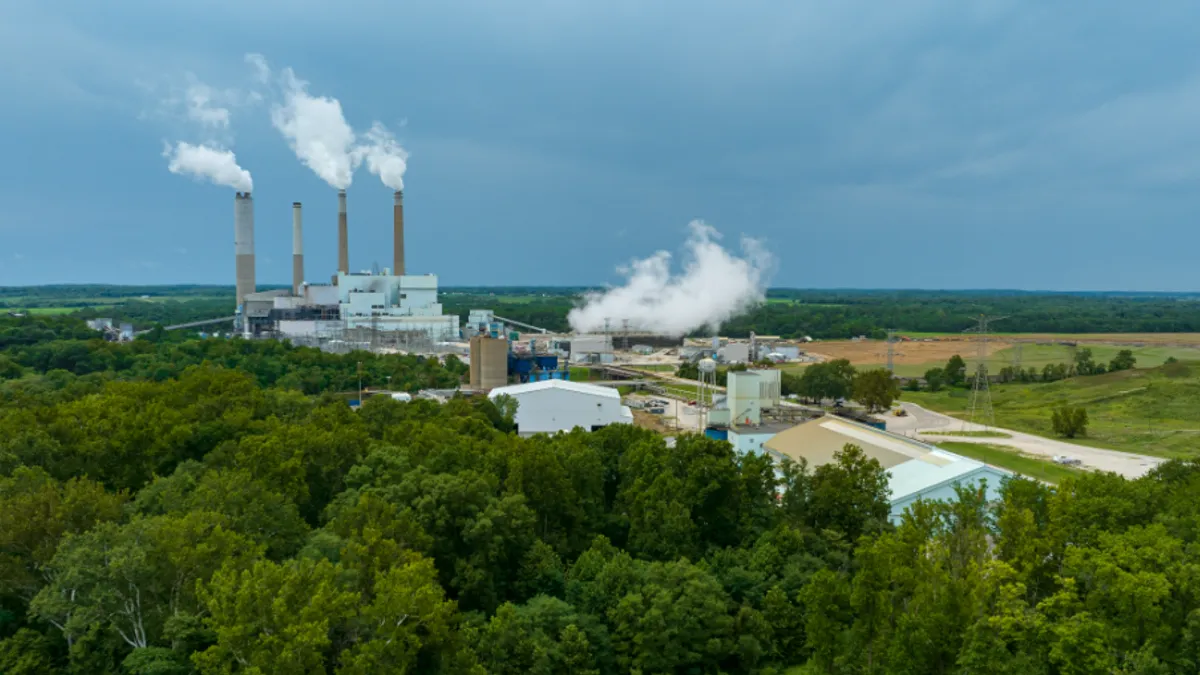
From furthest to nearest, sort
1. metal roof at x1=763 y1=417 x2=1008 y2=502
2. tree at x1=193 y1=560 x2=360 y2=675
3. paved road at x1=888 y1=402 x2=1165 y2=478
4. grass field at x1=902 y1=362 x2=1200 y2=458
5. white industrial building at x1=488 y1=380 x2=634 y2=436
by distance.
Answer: grass field at x1=902 y1=362 x2=1200 y2=458
white industrial building at x1=488 y1=380 x2=634 y2=436
paved road at x1=888 y1=402 x2=1165 y2=478
metal roof at x1=763 y1=417 x2=1008 y2=502
tree at x1=193 y1=560 x2=360 y2=675

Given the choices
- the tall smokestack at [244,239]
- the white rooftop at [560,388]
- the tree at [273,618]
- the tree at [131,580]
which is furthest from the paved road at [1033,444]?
the tall smokestack at [244,239]

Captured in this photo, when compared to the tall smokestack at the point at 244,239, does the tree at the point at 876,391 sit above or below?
below

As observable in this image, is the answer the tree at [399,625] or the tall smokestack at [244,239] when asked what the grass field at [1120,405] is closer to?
the tree at [399,625]

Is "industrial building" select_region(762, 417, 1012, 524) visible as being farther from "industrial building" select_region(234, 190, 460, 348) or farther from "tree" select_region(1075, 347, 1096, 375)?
"industrial building" select_region(234, 190, 460, 348)

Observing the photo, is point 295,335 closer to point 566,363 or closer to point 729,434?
point 566,363

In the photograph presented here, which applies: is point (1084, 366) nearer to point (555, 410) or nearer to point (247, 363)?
point (555, 410)

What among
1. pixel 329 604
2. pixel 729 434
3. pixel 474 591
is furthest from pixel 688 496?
pixel 729 434

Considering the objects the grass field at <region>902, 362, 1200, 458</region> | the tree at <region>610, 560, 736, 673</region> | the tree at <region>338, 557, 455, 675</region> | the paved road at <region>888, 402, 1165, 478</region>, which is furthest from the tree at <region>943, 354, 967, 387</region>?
the tree at <region>338, 557, 455, 675</region>
